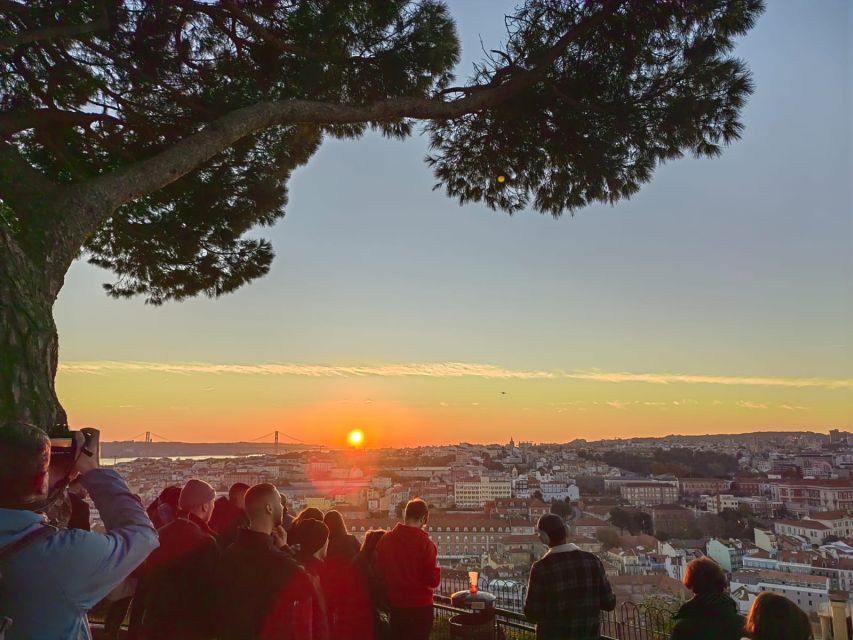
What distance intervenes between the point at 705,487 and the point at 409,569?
9723mm

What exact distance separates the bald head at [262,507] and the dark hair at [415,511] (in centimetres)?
131

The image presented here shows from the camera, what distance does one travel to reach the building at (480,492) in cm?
1080

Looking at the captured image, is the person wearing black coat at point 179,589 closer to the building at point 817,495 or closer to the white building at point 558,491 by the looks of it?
the building at point 817,495

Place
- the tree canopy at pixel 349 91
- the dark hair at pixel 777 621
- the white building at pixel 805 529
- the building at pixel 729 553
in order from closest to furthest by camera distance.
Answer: the dark hair at pixel 777 621 < the tree canopy at pixel 349 91 < the building at pixel 729 553 < the white building at pixel 805 529

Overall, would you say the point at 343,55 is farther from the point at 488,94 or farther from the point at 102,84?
the point at 102,84

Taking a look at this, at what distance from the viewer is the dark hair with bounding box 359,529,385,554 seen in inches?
153

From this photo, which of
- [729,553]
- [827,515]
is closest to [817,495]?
[827,515]

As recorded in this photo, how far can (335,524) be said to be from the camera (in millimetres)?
3662

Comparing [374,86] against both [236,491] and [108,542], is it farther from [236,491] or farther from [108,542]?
[108,542]

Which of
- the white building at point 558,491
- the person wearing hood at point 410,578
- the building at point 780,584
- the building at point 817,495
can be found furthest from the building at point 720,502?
the person wearing hood at point 410,578

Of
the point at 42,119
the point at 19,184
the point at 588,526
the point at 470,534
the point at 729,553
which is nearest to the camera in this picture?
the point at 19,184

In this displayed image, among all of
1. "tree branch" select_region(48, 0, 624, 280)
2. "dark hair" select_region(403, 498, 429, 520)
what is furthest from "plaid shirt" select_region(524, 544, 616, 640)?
"tree branch" select_region(48, 0, 624, 280)

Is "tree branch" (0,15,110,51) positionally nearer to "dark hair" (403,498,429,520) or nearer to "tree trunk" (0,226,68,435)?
"tree trunk" (0,226,68,435)

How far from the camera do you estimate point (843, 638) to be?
3367mm
